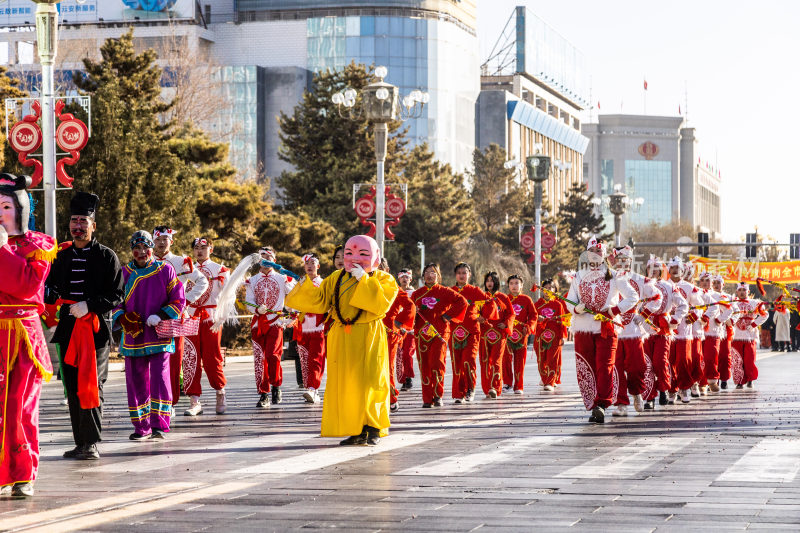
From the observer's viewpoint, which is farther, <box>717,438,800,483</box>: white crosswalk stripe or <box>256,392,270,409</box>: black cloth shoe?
<box>256,392,270,409</box>: black cloth shoe

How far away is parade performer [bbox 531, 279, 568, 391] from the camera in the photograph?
2114 cm

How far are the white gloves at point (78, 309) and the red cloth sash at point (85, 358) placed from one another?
74mm

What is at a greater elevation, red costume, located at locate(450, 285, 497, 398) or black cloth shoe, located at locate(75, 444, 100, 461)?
red costume, located at locate(450, 285, 497, 398)

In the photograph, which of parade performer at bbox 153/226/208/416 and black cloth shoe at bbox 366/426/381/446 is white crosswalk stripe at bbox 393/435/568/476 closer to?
black cloth shoe at bbox 366/426/381/446

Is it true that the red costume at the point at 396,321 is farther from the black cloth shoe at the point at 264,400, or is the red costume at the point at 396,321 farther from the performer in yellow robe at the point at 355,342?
the performer in yellow robe at the point at 355,342

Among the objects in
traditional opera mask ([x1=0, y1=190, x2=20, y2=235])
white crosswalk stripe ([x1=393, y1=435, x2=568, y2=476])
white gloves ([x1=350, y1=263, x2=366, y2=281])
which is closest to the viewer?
traditional opera mask ([x1=0, y1=190, x2=20, y2=235])

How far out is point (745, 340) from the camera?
22844mm

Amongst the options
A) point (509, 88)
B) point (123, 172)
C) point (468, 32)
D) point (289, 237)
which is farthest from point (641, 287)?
point (509, 88)

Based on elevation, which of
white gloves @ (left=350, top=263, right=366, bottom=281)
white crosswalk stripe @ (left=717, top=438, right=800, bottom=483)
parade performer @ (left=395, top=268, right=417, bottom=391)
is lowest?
white crosswalk stripe @ (left=717, top=438, right=800, bottom=483)

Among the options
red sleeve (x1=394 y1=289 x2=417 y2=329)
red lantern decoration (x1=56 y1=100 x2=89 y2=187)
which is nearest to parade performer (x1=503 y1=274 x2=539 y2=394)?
red sleeve (x1=394 y1=289 x2=417 y2=329)

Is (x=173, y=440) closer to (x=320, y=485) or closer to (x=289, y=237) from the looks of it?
(x=320, y=485)

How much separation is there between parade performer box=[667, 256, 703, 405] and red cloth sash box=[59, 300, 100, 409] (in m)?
9.15

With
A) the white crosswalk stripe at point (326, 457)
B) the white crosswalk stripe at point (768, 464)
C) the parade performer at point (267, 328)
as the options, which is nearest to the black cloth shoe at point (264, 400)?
the parade performer at point (267, 328)

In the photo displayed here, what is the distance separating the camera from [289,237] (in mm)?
39469
